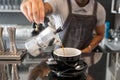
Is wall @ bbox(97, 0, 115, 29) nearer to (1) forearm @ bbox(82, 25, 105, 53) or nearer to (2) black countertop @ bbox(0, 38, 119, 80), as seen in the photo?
(1) forearm @ bbox(82, 25, 105, 53)

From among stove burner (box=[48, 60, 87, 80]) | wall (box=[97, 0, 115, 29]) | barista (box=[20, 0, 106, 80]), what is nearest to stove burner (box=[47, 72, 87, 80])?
stove burner (box=[48, 60, 87, 80])

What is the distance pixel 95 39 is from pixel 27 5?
0.82 meters

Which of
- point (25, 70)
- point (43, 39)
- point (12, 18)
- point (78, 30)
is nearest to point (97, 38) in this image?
point (78, 30)

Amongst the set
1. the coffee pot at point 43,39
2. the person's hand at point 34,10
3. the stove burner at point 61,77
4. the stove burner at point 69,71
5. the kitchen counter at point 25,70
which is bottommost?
the kitchen counter at point 25,70

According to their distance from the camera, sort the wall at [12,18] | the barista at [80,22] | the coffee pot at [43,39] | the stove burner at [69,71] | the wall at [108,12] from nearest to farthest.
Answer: the stove burner at [69,71]
the coffee pot at [43,39]
the barista at [80,22]
the wall at [108,12]
the wall at [12,18]

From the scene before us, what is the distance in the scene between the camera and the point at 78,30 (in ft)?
4.80

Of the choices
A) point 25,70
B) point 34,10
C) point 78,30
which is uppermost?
point 34,10

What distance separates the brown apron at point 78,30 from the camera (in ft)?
4.76

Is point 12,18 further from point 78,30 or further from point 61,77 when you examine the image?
point 61,77

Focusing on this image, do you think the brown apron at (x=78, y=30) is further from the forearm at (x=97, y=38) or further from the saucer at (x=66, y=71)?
the saucer at (x=66, y=71)

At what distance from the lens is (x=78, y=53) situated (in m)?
0.86

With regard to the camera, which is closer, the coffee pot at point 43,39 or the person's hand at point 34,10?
the person's hand at point 34,10

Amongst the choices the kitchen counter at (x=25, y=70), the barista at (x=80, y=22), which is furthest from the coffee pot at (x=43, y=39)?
the barista at (x=80, y=22)

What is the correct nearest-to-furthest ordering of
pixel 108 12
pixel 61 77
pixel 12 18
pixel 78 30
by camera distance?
pixel 61 77 < pixel 78 30 < pixel 108 12 < pixel 12 18
